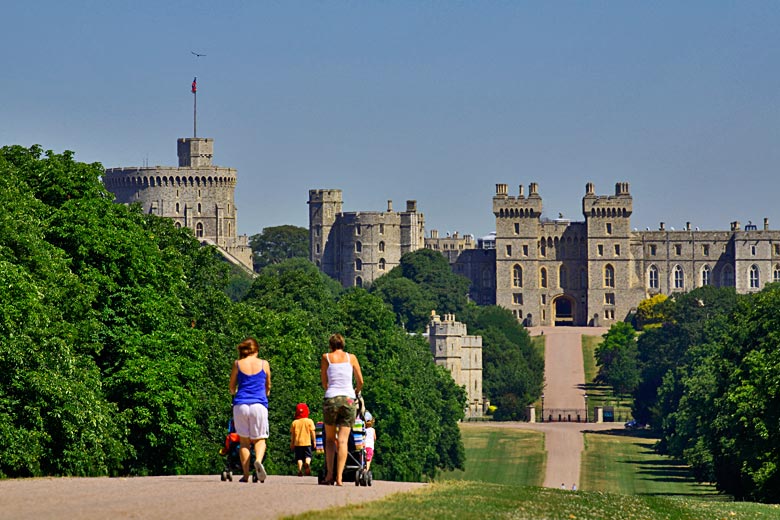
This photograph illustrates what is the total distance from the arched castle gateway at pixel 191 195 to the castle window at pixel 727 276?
4793cm

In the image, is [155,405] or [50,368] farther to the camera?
[155,405]

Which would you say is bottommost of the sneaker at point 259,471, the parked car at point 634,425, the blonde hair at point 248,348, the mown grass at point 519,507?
the parked car at point 634,425

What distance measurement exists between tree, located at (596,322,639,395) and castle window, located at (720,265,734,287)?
23891mm

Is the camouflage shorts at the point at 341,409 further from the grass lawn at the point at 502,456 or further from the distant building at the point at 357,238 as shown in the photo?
the distant building at the point at 357,238

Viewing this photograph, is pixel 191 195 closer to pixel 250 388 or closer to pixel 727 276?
pixel 727 276

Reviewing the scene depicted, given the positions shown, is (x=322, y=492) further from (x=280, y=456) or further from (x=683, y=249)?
(x=683, y=249)

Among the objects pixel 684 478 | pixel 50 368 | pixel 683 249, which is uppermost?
pixel 683 249

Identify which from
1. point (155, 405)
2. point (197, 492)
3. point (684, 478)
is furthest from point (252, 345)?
point (684, 478)

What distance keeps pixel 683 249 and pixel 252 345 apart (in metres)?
141

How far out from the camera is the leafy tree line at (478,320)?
117312 millimetres

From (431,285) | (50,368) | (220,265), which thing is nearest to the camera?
(50,368)

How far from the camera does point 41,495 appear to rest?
21.7m

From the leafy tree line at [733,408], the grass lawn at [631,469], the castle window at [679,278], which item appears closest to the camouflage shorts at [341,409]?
the leafy tree line at [733,408]

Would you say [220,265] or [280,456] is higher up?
[220,265]
